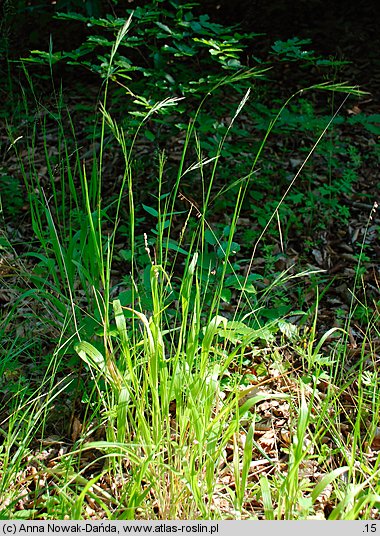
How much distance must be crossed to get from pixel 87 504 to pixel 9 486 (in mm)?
237

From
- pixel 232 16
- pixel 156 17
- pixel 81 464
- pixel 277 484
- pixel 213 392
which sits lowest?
pixel 81 464

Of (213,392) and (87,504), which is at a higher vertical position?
(213,392)

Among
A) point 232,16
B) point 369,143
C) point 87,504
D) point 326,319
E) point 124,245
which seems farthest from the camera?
point 232,16

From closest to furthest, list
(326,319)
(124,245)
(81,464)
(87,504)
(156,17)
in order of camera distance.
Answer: (87,504)
(81,464)
(326,319)
(156,17)
(124,245)

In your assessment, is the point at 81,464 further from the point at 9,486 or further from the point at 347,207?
the point at 347,207

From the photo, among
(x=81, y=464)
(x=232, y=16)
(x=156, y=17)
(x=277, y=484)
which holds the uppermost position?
(x=156, y=17)

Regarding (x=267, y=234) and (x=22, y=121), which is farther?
(x=22, y=121)

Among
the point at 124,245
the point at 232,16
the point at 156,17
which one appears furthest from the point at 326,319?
the point at 232,16

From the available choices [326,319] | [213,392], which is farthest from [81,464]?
[326,319]

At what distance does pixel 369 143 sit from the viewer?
12.5 feet

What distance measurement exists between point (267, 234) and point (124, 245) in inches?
28.2

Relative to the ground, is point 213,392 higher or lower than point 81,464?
higher

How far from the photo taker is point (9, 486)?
1.96 metres

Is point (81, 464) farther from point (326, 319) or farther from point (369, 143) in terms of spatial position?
point (369, 143)
